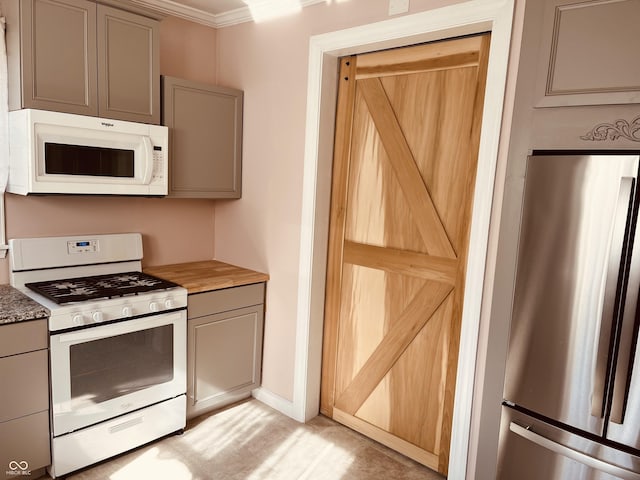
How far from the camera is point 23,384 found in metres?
2.13

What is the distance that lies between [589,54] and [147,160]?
86.4 inches

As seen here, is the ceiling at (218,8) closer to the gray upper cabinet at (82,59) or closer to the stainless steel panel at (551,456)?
the gray upper cabinet at (82,59)

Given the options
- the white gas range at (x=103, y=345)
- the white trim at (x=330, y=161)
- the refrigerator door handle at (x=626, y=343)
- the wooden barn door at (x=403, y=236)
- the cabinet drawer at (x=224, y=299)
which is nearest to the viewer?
the refrigerator door handle at (x=626, y=343)

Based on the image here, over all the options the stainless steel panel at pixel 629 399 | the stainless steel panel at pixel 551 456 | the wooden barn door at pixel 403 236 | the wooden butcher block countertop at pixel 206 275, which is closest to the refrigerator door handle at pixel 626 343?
the stainless steel panel at pixel 629 399

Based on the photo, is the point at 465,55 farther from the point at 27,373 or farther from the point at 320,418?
the point at 27,373

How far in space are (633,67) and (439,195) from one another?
1.04 metres

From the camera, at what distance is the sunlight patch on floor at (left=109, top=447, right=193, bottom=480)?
238cm

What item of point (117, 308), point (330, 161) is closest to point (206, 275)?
point (117, 308)

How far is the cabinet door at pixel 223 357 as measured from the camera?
2.81m

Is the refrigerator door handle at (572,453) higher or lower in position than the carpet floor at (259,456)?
higher

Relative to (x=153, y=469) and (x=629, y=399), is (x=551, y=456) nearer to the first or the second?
(x=629, y=399)

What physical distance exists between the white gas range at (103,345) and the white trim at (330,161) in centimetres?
77

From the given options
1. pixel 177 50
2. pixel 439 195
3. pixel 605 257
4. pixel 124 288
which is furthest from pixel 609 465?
pixel 177 50

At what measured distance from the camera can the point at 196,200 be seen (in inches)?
134
